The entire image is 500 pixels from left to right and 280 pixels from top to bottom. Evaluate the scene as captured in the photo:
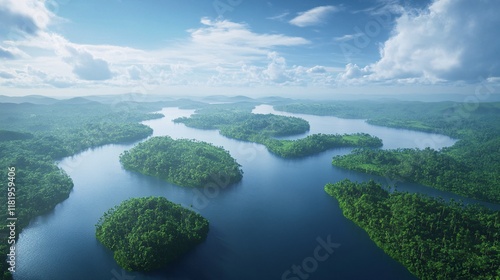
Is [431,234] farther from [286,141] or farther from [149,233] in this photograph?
[286,141]

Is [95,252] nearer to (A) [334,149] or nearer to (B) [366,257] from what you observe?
(B) [366,257]

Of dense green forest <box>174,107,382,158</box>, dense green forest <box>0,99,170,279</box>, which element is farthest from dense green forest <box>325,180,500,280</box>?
dense green forest <box>0,99,170,279</box>

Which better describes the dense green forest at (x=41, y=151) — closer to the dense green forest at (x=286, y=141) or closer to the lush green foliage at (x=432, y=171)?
the dense green forest at (x=286, y=141)

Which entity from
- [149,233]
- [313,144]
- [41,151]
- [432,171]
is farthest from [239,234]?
[41,151]

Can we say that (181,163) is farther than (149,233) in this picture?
Yes

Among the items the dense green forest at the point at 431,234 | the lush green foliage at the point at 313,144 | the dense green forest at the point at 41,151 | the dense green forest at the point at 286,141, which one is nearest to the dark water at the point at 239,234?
the dense green forest at the point at 431,234
